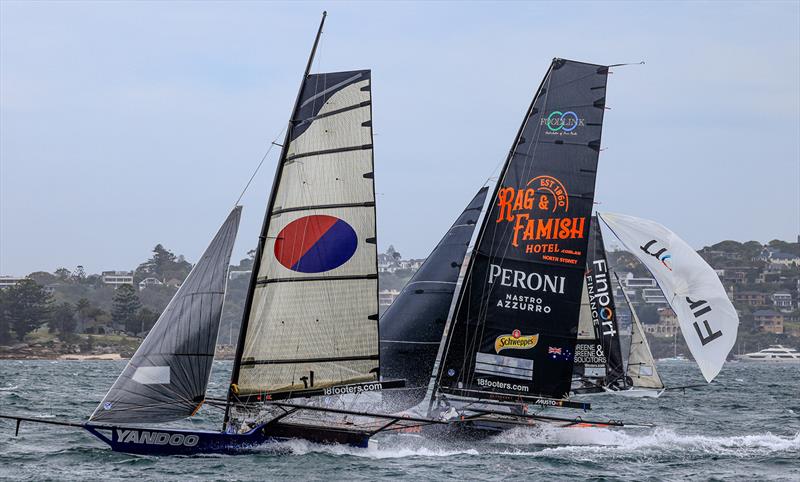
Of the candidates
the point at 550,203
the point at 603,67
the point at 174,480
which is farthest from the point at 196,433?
the point at 603,67

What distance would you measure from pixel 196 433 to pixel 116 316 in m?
130

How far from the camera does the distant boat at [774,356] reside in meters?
166

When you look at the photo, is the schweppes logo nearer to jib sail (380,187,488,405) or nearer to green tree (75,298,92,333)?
jib sail (380,187,488,405)

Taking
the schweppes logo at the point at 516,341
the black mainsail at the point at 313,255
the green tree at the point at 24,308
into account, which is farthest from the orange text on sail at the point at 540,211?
the green tree at the point at 24,308

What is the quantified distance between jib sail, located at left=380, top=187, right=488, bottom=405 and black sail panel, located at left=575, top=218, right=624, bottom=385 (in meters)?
5.38

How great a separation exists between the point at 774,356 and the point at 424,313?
494 ft

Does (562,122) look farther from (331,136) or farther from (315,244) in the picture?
(315,244)

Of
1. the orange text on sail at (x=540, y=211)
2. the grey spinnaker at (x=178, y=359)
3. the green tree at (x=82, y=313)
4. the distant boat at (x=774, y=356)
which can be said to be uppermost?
the green tree at (x=82, y=313)

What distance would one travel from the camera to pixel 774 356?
16788 centimetres

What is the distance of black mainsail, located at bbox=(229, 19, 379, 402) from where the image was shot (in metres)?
22.2

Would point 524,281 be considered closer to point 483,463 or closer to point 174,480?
point 483,463

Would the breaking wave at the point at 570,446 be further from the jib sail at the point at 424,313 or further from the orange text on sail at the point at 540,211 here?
the orange text on sail at the point at 540,211

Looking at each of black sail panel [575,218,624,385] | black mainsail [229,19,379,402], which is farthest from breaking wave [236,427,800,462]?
black sail panel [575,218,624,385]

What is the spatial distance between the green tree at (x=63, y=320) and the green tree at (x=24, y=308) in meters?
2.55
